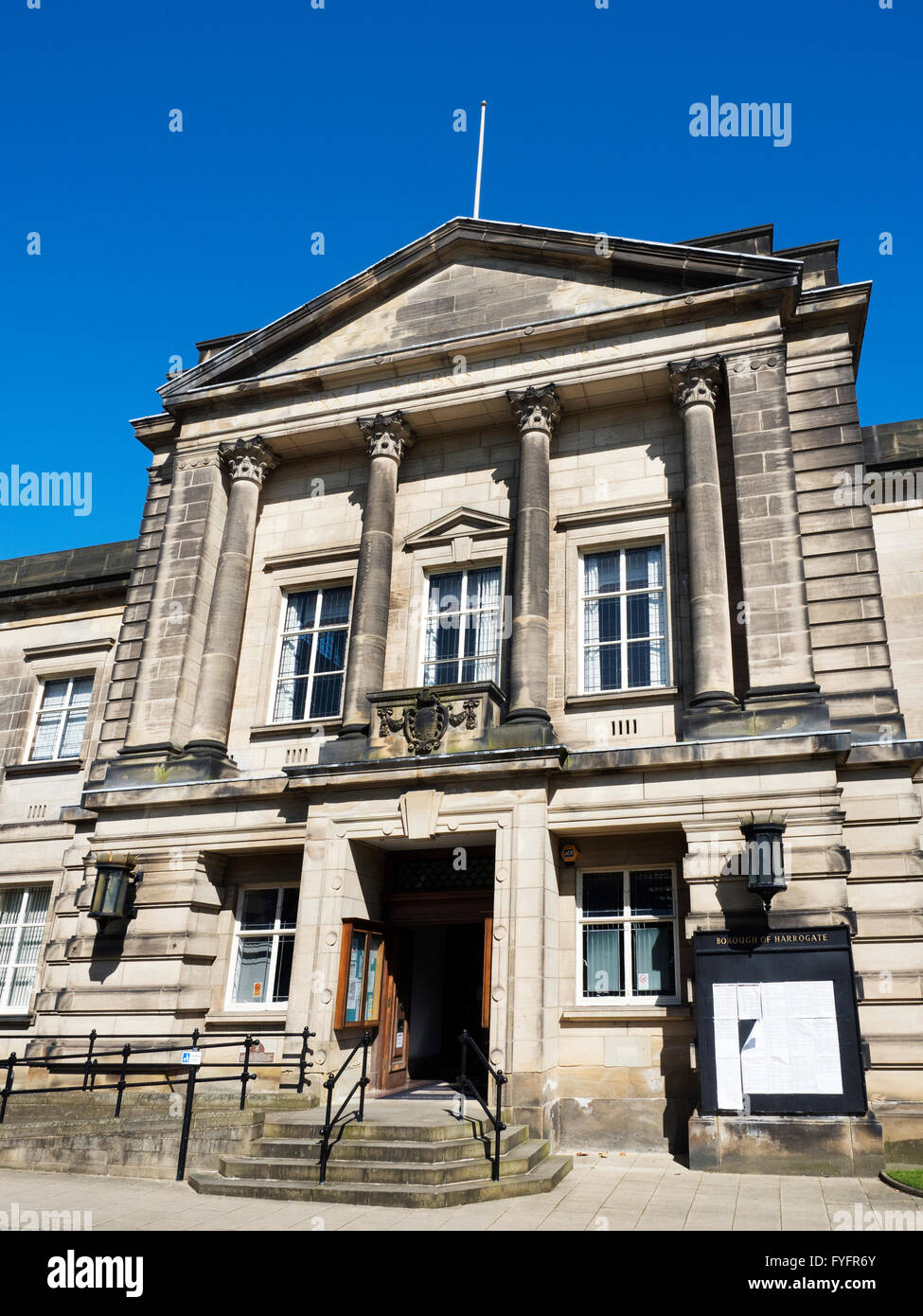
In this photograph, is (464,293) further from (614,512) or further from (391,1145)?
(391,1145)

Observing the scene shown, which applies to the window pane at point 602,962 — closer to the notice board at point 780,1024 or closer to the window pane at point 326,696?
the notice board at point 780,1024

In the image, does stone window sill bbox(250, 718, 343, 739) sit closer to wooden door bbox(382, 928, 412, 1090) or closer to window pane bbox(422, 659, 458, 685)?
window pane bbox(422, 659, 458, 685)

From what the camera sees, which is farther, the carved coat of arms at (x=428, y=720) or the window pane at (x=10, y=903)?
the window pane at (x=10, y=903)

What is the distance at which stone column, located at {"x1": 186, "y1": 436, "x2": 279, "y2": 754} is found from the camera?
16.8m

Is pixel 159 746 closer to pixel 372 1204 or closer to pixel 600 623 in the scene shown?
pixel 600 623

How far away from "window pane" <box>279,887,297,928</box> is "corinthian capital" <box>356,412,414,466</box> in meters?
7.81

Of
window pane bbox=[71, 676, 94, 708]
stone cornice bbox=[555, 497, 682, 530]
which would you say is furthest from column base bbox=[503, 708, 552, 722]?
window pane bbox=[71, 676, 94, 708]

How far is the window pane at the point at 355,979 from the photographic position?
1388cm

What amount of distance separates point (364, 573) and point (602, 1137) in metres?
9.32

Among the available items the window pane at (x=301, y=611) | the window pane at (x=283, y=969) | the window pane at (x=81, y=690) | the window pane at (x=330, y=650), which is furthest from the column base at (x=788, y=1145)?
the window pane at (x=81, y=690)

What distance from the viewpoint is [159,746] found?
16.6 metres

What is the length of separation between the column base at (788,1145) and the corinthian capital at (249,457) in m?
13.3
